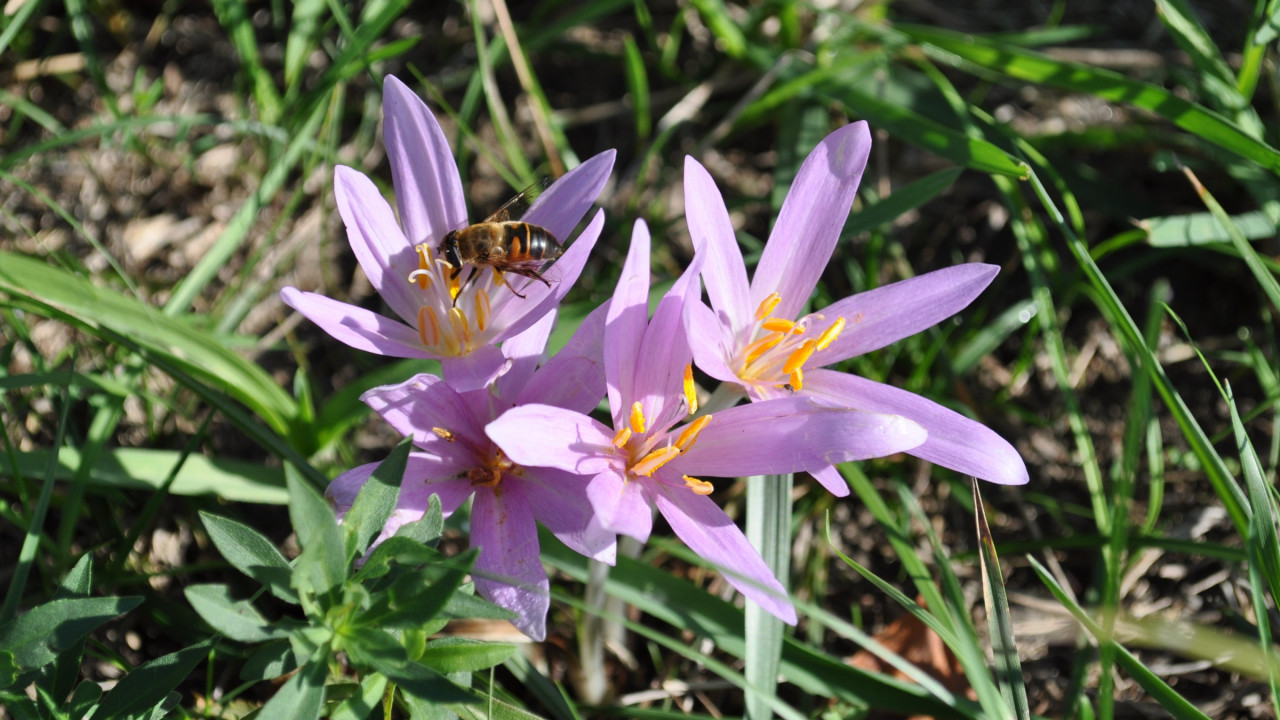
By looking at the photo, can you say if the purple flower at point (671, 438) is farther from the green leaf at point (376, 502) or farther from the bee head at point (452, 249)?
the bee head at point (452, 249)

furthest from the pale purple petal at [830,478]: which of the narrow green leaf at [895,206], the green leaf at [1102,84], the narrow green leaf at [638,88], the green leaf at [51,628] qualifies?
the narrow green leaf at [638,88]

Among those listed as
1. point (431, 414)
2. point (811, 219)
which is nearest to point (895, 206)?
point (811, 219)

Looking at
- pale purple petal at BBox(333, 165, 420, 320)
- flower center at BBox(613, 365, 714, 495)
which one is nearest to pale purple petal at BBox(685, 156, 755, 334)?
flower center at BBox(613, 365, 714, 495)

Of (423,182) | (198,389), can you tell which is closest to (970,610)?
(423,182)

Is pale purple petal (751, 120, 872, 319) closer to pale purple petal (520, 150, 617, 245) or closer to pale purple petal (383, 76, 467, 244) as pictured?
pale purple petal (520, 150, 617, 245)

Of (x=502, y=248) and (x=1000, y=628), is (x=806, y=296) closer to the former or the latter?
(x=502, y=248)

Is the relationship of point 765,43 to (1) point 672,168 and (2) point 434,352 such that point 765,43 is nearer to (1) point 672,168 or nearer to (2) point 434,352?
(1) point 672,168
